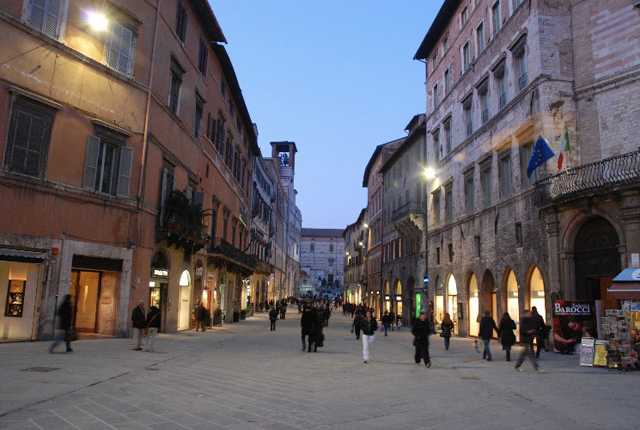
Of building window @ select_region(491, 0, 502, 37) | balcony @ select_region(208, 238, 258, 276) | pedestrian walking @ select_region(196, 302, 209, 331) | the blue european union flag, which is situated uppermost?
building window @ select_region(491, 0, 502, 37)

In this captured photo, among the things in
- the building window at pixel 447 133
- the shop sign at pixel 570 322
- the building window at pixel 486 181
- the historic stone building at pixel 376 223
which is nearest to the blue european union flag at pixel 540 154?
the shop sign at pixel 570 322

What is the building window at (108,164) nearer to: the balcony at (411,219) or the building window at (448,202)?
the building window at (448,202)

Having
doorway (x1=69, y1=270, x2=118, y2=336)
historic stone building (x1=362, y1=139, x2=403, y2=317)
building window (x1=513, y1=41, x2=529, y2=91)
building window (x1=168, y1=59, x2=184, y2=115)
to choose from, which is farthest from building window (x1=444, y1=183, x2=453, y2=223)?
historic stone building (x1=362, y1=139, x2=403, y2=317)

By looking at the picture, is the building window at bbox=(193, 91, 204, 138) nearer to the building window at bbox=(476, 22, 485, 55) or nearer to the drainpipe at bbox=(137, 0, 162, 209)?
the drainpipe at bbox=(137, 0, 162, 209)

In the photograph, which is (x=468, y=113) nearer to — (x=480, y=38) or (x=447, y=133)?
(x=447, y=133)

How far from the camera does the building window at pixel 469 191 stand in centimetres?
2988

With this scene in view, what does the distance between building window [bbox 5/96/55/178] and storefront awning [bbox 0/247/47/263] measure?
7.44ft

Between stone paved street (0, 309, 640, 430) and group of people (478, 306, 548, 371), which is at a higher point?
group of people (478, 306, 548, 371)

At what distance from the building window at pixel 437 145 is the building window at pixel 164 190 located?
1946cm

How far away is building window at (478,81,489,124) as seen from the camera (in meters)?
28.0

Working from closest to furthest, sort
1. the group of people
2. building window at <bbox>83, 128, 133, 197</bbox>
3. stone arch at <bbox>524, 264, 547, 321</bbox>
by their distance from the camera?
the group of people, building window at <bbox>83, 128, 133, 197</bbox>, stone arch at <bbox>524, 264, 547, 321</bbox>

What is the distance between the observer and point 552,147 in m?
21.2

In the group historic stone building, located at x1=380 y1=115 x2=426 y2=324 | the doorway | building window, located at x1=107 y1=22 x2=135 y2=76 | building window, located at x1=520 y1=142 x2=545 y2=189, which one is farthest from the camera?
historic stone building, located at x1=380 y1=115 x2=426 y2=324

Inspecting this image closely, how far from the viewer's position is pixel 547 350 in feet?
66.9
